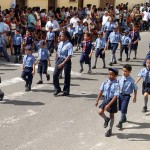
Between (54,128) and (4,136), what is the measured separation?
3.81ft

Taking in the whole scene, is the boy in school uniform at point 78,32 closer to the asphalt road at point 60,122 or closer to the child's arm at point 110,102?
the asphalt road at point 60,122

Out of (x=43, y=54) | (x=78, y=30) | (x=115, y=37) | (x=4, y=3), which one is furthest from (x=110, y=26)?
(x=43, y=54)

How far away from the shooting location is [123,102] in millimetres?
9227

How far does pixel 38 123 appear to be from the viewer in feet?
30.3

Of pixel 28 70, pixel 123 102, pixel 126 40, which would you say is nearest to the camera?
pixel 123 102

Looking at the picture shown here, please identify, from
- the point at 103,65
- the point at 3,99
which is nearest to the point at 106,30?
the point at 103,65

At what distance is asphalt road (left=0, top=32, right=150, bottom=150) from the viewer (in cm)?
809

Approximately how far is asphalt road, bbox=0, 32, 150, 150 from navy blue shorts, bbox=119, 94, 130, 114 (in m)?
0.41

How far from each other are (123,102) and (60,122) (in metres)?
1.47

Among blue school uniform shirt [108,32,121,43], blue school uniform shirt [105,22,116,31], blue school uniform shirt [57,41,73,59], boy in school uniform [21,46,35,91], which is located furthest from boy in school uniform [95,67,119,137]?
blue school uniform shirt [105,22,116,31]

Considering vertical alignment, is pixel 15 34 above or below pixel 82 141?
above

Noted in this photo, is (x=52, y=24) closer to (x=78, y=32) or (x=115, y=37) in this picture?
(x=78, y=32)

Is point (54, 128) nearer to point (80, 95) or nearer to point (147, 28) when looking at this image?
point (80, 95)

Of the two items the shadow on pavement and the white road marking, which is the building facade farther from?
the shadow on pavement
